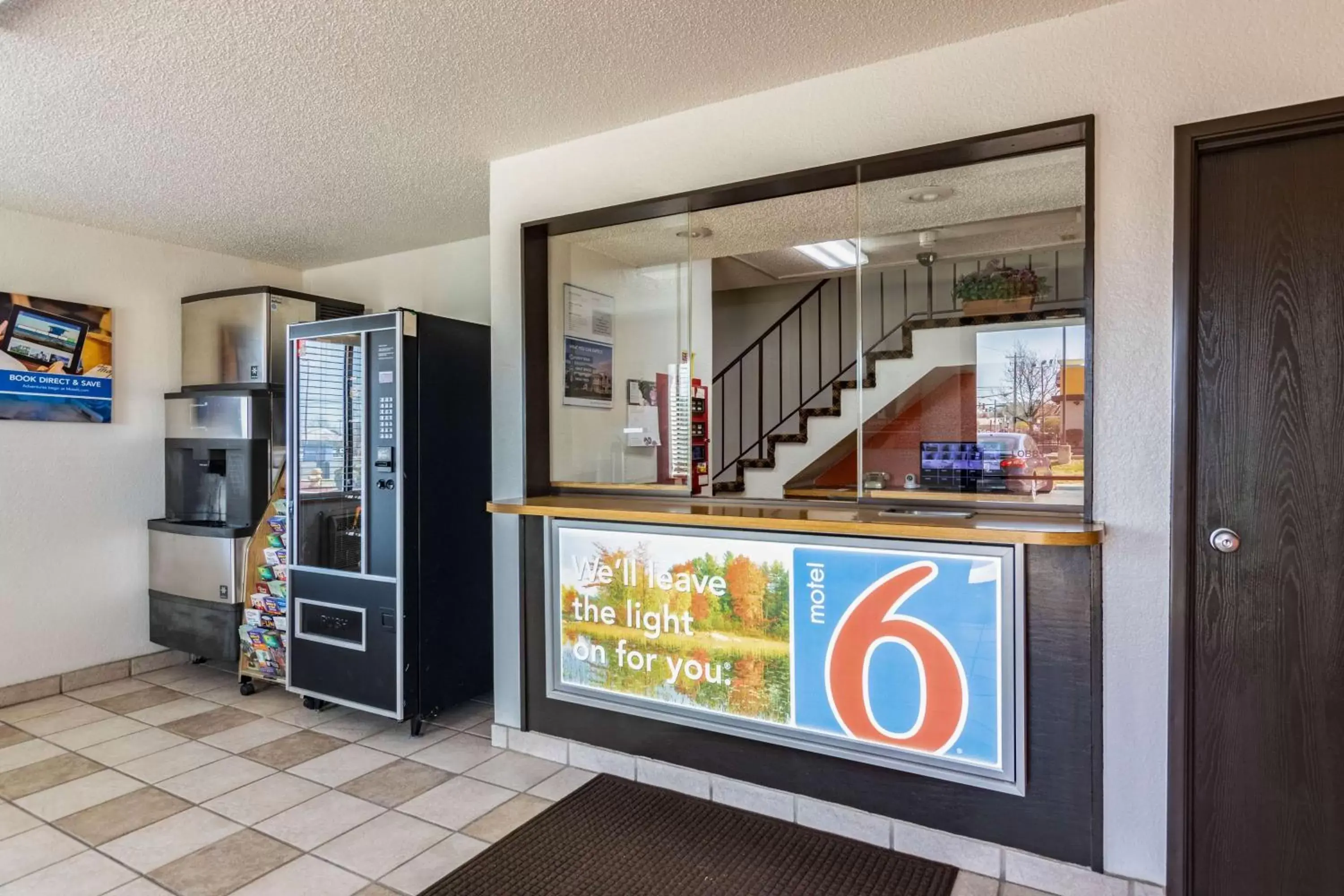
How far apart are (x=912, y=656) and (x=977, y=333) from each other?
1.38 metres

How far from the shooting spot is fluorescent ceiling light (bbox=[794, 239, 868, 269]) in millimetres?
3957

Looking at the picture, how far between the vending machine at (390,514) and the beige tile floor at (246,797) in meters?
0.24

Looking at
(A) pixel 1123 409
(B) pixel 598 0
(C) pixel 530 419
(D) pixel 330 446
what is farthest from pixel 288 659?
(A) pixel 1123 409

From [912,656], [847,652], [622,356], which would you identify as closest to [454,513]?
[622,356]

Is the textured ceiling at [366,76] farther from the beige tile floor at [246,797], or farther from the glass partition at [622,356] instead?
the beige tile floor at [246,797]

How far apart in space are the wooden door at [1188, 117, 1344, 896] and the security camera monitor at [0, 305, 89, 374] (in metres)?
4.95

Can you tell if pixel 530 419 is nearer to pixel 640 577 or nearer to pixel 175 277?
pixel 640 577

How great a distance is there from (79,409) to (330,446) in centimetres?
160

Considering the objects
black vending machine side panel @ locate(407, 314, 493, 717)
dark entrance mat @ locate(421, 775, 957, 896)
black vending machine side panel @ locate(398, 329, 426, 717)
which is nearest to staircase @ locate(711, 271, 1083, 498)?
dark entrance mat @ locate(421, 775, 957, 896)

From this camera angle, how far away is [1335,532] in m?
1.87

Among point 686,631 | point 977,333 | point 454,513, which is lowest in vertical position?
point 686,631

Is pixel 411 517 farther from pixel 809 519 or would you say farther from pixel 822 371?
pixel 822 371

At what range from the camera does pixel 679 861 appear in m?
2.28

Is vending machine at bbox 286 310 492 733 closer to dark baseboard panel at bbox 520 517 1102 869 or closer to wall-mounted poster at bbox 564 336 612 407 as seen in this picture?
wall-mounted poster at bbox 564 336 612 407
